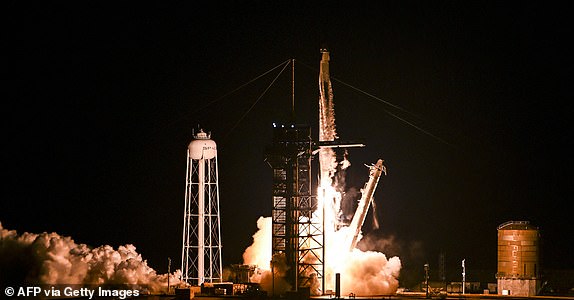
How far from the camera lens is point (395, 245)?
109125mm

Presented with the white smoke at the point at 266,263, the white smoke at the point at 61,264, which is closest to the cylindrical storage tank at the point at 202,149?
the white smoke at the point at 266,263

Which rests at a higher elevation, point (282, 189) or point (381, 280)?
point (282, 189)

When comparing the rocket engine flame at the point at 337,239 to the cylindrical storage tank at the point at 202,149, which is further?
the cylindrical storage tank at the point at 202,149

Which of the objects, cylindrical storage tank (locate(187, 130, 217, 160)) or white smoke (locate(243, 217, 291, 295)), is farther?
cylindrical storage tank (locate(187, 130, 217, 160))

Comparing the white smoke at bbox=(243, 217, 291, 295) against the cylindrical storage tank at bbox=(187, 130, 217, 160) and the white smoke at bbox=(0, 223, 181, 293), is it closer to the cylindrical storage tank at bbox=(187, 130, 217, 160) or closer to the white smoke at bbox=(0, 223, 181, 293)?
the cylindrical storage tank at bbox=(187, 130, 217, 160)

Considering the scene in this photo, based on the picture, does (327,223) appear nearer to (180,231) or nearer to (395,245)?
(395,245)

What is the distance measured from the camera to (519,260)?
82.4 meters

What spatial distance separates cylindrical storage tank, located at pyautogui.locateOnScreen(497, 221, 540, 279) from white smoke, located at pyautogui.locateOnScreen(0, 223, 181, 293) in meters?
25.8

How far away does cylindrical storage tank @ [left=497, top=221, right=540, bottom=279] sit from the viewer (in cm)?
8200

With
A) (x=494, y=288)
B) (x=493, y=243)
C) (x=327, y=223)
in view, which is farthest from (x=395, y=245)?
(x=327, y=223)

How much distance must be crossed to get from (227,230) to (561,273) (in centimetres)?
3357

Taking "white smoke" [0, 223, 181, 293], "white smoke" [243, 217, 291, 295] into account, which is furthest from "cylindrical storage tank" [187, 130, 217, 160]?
"white smoke" [0, 223, 181, 293]

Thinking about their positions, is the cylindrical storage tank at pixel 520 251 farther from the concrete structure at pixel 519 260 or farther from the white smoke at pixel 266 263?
the white smoke at pixel 266 263

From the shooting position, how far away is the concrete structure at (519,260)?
81.9 m
